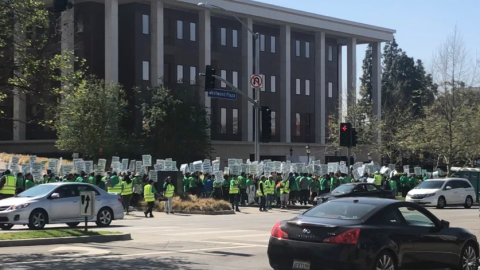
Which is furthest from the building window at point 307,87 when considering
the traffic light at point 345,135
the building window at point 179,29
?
the traffic light at point 345,135

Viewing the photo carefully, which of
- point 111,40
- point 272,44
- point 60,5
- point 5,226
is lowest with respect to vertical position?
point 5,226

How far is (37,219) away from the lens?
21.9m

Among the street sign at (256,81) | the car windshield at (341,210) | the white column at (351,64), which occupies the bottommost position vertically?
the car windshield at (341,210)

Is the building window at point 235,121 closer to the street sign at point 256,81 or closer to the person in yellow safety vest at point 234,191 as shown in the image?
the street sign at point 256,81

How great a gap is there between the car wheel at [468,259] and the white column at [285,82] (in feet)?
212

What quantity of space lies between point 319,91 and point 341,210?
70819 millimetres

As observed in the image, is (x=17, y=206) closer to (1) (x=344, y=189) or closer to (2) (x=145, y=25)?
(1) (x=344, y=189)

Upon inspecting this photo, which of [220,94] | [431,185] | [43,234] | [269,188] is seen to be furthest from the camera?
[431,185]

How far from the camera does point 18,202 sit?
21.9m

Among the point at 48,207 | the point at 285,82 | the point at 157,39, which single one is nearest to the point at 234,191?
the point at 48,207

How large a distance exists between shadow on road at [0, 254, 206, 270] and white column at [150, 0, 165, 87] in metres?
50.3

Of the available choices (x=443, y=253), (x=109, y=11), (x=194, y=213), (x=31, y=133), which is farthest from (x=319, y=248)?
(x=31, y=133)

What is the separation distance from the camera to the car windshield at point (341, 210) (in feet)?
37.7

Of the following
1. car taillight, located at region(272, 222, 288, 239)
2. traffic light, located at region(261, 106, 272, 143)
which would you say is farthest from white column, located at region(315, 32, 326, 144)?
car taillight, located at region(272, 222, 288, 239)
